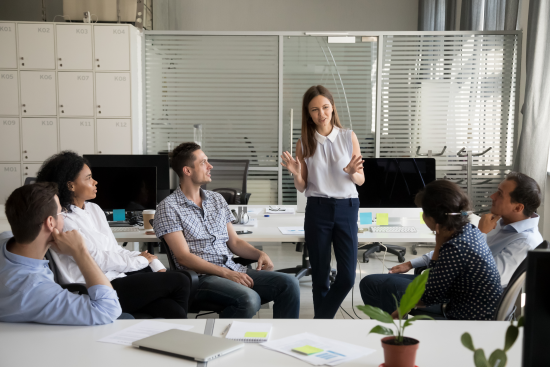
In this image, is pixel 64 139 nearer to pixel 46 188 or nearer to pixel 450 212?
pixel 46 188

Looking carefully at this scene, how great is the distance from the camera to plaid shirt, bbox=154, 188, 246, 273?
8.02ft

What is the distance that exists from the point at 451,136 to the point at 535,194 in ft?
12.3

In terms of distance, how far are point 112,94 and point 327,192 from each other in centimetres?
358

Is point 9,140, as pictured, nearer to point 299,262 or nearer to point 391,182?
point 299,262

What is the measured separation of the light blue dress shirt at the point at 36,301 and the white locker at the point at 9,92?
4481 mm

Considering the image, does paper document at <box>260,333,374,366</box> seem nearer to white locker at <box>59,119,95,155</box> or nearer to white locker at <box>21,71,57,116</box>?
white locker at <box>59,119,95,155</box>

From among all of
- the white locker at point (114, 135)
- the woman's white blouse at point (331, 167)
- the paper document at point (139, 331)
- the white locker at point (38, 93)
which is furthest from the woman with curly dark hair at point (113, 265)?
the white locker at point (38, 93)

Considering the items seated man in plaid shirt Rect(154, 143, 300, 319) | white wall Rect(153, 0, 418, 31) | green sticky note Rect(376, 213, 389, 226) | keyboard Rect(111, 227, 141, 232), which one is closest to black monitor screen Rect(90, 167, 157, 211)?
keyboard Rect(111, 227, 141, 232)

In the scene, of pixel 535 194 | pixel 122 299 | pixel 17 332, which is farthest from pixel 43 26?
pixel 535 194

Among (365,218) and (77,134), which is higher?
(77,134)

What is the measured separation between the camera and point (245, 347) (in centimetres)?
132

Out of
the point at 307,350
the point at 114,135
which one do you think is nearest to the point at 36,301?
the point at 307,350

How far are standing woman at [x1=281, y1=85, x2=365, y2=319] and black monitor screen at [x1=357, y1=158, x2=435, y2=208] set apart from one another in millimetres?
508

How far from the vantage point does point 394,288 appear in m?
2.35
